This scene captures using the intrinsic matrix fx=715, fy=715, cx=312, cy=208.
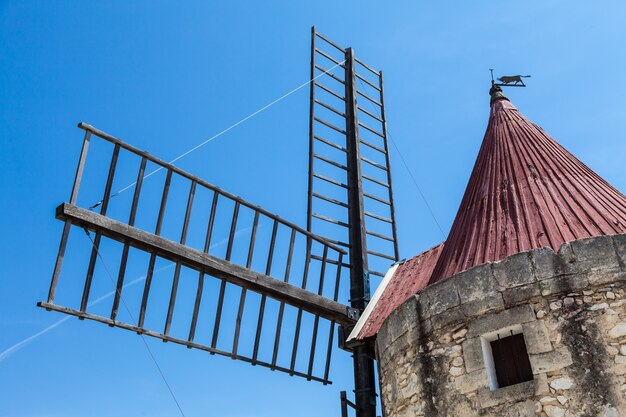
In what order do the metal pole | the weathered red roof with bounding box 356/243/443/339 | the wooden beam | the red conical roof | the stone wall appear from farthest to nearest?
1. the metal pole
2. the weathered red roof with bounding box 356/243/443/339
3. the wooden beam
4. the red conical roof
5. the stone wall

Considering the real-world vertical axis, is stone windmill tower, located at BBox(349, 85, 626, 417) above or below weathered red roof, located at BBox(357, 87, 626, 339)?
below

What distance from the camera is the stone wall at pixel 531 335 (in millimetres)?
4605

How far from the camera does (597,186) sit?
20.4ft

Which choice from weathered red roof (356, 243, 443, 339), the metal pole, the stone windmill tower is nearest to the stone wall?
the stone windmill tower

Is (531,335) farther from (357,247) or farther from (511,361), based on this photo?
(357,247)

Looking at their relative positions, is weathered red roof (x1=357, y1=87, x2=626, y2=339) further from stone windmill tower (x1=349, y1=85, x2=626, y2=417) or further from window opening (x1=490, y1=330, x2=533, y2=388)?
window opening (x1=490, y1=330, x2=533, y2=388)

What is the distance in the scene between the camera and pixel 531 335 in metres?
4.89

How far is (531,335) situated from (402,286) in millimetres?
3441

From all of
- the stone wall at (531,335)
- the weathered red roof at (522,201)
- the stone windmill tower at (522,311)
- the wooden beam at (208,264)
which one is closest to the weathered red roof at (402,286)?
the weathered red roof at (522,201)

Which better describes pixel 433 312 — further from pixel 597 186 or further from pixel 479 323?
pixel 597 186

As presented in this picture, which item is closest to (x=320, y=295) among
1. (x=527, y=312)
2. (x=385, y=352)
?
(x=385, y=352)

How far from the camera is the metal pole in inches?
319

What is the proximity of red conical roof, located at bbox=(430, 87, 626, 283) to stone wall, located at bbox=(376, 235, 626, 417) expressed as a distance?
0.40 m

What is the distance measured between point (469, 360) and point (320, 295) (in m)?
3.55
